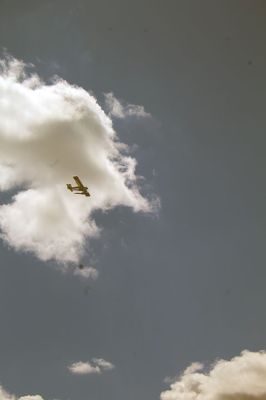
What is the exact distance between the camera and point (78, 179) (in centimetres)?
7538
